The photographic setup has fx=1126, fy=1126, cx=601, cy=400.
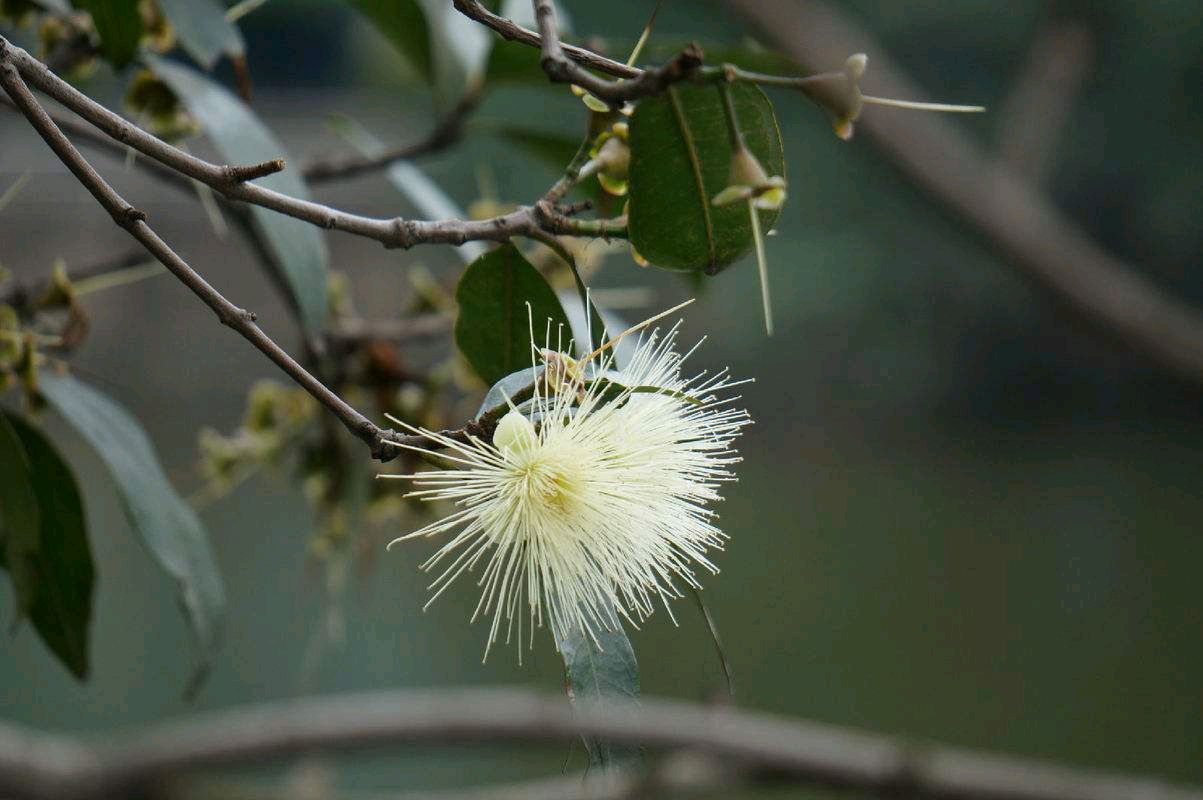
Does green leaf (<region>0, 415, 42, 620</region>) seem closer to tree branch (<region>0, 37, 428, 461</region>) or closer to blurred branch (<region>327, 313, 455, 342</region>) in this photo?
tree branch (<region>0, 37, 428, 461</region>)

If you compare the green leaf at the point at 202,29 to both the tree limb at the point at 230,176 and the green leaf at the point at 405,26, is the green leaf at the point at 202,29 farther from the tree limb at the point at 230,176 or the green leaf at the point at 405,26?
the tree limb at the point at 230,176

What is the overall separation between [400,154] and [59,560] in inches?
12.9

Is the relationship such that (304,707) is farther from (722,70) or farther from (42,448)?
(722,70)

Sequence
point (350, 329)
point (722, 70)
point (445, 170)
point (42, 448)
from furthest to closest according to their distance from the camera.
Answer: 1. point (445, 170)
2. point (350, 329)
3. point (42, 448)
4. point (722, 70)

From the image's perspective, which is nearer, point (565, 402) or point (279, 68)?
point (565, 402)

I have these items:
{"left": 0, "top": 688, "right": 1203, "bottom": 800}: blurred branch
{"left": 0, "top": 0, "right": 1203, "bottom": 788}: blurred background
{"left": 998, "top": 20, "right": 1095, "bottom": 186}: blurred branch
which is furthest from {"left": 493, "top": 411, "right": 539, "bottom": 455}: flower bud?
{"left": 0, "top": 0, "right": 1203, "bottom": 788}: blurred background

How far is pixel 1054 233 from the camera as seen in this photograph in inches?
83.5

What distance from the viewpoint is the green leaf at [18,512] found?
49 centimetres

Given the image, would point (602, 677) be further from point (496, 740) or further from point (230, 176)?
point (496, 740)

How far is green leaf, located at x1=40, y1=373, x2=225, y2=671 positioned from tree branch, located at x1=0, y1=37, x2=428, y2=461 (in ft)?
0.75

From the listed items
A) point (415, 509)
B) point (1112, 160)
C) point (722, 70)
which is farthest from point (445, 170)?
point (722, 70)

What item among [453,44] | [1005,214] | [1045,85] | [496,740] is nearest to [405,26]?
[453,44]

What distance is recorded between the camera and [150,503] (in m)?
0.54

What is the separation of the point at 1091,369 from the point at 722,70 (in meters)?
4.50
